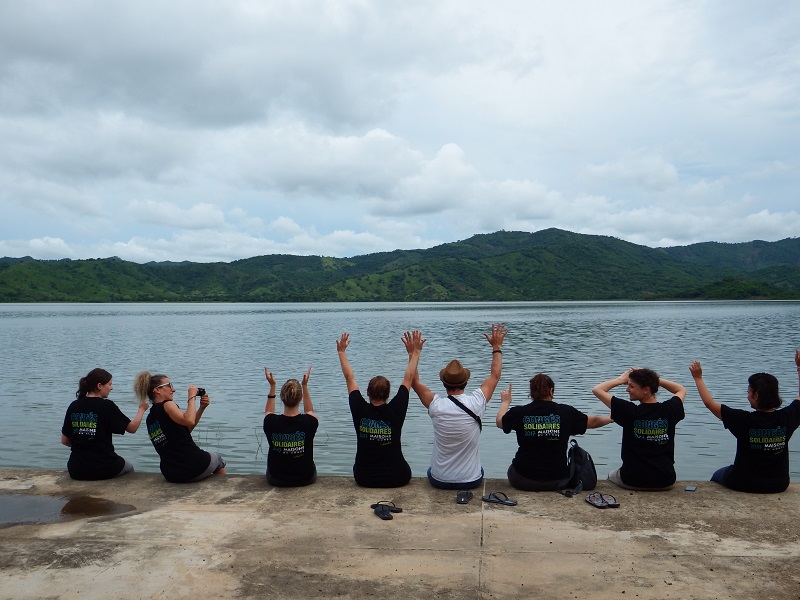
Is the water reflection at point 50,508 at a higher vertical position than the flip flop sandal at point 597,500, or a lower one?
lower

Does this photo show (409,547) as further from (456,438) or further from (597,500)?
(597,500)

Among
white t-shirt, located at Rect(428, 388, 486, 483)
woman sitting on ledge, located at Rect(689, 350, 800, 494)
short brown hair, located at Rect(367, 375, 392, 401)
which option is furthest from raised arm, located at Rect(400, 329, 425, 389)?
woman sitting on ledge, located at Rect(689, 350, 800, 494)

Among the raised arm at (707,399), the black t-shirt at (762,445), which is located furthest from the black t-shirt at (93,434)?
the black t-shirt at (762,445)

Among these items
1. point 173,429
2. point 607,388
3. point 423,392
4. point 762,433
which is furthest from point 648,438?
point 173,429

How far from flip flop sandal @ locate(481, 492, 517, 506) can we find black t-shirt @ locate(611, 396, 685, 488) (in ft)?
5.17

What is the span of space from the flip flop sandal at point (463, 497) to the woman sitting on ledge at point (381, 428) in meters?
0.89

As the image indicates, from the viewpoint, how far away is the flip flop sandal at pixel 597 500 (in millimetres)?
7316

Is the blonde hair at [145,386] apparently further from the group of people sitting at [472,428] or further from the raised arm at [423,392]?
the raised arm at [423,392]

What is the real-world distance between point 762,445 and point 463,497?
3.43m

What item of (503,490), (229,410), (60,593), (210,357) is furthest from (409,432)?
(210,357)

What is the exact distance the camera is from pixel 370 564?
5.87 m

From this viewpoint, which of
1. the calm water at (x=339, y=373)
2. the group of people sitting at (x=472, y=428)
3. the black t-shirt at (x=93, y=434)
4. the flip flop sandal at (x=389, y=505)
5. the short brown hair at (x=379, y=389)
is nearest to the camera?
the flip flop sandal at (x=389, y=505)

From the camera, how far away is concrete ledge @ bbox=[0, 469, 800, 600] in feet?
17.7

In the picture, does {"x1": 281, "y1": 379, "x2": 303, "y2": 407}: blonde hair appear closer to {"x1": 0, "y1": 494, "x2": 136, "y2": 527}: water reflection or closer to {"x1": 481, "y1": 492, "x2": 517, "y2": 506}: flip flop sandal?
{"x1": 0, "y1": 494, "x2": 136, "y2": 527}: water reflection
